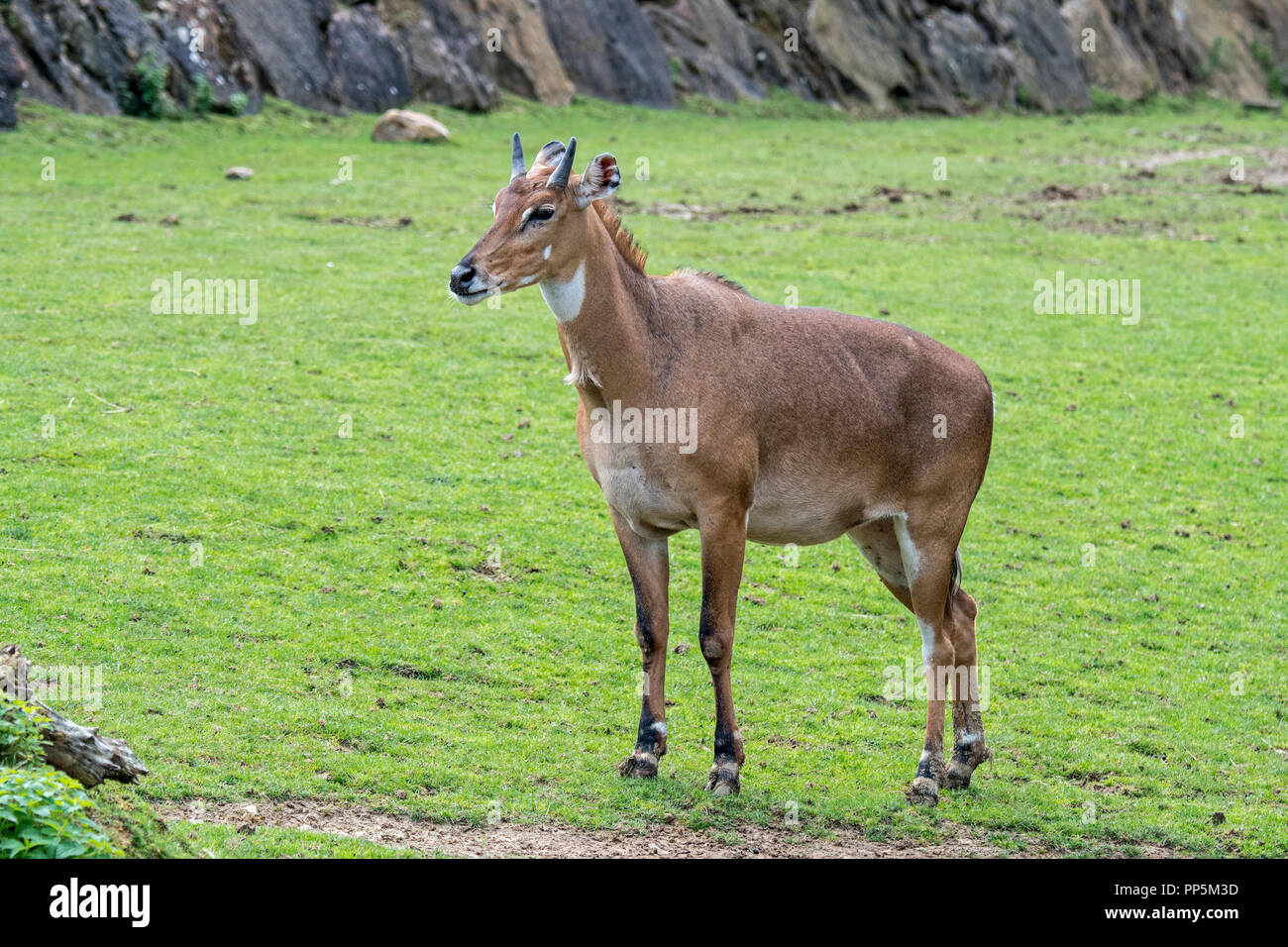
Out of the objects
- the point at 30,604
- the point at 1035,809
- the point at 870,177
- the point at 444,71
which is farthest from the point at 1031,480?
the point at 444,71

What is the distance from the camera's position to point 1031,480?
626 inches

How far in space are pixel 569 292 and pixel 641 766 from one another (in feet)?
9.47

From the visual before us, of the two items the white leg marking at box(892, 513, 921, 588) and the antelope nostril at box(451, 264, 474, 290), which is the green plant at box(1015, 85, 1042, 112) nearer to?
the white leg marking at box(892, 513, 921, 588)

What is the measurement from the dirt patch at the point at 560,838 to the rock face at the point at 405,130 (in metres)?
24.2

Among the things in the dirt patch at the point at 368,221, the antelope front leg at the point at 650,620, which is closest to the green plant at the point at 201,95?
the dirt patch at the point at 368,221

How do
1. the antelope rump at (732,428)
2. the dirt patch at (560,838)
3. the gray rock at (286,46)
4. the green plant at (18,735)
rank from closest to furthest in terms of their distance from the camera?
the green plant at (18,735) → the dirt patch at (560,838) → the antelope rump at (732,428) → the gray rock at (286,46)

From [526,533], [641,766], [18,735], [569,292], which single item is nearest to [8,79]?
[526,533]

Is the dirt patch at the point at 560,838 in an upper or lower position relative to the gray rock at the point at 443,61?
lower

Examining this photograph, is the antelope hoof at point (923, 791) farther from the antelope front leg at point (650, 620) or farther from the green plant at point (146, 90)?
the green plant at point (146, 90)

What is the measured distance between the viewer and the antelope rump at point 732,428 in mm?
8719

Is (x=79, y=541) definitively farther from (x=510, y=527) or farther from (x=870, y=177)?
(x=870, y=177)

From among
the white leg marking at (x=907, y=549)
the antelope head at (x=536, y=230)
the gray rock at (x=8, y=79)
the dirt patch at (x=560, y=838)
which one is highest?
the gray rock at (x=8, y=79)

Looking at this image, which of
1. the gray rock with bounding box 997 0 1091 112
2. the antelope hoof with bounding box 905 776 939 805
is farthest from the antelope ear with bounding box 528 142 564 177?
the gray rock with bounding box 997 0 1091 112

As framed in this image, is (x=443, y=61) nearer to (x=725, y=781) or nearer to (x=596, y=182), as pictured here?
(x=596, y=182)
